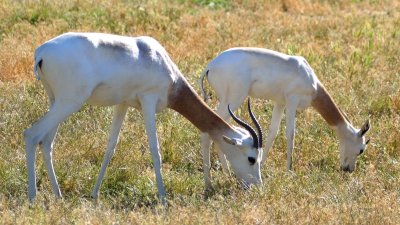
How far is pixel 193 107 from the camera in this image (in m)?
8.43

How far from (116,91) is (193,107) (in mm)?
798

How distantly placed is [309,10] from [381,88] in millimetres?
8049

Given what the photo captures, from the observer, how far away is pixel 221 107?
9.75 m

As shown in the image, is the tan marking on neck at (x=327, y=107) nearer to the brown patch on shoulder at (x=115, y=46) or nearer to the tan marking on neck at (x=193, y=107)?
the tan marking on neck at (x=193, y=107)

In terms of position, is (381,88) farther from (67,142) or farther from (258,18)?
(258,18)

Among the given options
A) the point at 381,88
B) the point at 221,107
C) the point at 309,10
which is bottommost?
the point at 309,10

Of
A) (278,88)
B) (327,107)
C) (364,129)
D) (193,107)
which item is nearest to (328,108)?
(327,107)

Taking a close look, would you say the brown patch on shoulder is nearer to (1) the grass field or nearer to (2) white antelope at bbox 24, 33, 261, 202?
(2) white antelope at bbox 24, 33, 261, 202

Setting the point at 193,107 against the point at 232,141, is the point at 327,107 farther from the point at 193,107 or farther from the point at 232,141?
the point at 193,107

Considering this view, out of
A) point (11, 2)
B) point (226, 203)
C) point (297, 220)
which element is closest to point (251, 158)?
point (226, 203)

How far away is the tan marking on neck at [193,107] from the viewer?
27.5 feet

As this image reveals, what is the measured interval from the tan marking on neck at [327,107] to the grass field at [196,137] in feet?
1.09

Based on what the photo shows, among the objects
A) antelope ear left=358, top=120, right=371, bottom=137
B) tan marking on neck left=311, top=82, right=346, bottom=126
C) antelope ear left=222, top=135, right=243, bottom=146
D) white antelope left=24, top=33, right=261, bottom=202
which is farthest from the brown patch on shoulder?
antelope ear left=358, top=120, right=371, bottom=137

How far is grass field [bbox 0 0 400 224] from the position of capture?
7312 mm
